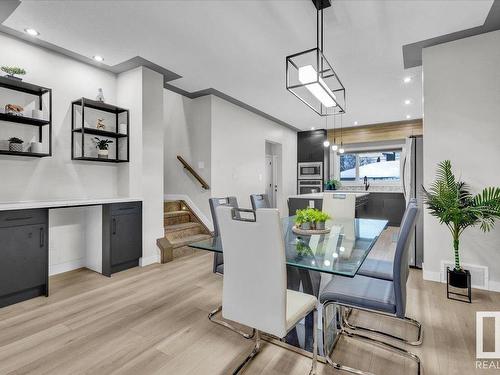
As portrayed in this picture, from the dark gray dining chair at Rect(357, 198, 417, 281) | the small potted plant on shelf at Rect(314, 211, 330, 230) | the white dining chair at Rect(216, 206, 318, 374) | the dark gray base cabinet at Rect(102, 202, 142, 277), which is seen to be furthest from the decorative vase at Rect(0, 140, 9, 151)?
the dark gray dining chair at Rect(357, 198, 417, 281)

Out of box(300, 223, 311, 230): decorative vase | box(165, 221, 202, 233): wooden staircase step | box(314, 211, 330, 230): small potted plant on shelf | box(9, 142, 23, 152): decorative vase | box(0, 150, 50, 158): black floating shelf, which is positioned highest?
box(9, 142, 23, 152): decorative vase

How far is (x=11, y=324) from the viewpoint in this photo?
7.16 feet

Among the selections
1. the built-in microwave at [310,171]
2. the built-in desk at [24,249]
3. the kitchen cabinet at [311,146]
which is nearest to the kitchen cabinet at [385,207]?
the built-in microwave at [310,171]

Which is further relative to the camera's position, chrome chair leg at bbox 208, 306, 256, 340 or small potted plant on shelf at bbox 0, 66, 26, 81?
small potted plant on shelf at bbox 0, 66, 26, 81

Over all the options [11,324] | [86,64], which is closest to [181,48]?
[86,64]

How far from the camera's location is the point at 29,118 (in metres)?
2.90

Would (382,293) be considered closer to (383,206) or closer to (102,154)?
(102,154)

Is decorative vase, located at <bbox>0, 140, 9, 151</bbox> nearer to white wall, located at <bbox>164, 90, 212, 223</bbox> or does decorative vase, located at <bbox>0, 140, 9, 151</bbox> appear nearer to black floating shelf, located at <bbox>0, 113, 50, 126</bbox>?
black floating shelf, located at <bbox>0, 113, 50, 126</bbox>

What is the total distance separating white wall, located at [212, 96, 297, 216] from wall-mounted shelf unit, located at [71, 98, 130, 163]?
1566 mm

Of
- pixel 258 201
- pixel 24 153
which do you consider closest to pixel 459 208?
pixel 258 201

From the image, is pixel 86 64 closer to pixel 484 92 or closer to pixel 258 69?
pixel 258 69

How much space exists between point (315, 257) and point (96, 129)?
10.9 feet

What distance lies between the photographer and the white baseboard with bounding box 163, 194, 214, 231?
4844 mm

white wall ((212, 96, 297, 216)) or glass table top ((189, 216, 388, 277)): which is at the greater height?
white wall ((212, 96, 297, 216))
